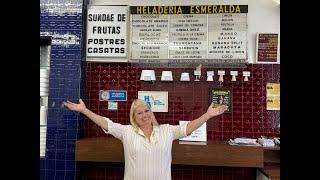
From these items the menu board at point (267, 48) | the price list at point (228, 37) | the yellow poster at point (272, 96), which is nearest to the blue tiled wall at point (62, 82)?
the price list at point (228, 37)

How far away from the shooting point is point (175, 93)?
176 inches

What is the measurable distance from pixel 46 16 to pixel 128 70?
1.43 metres

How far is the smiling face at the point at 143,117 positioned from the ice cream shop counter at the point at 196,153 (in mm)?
1104

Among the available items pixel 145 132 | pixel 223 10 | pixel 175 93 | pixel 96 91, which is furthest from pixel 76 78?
pixel 223 10

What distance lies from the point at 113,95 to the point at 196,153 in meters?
1.49

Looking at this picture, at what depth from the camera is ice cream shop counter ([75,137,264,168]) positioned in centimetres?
385

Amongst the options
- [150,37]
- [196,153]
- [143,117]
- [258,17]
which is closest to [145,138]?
[143,117]

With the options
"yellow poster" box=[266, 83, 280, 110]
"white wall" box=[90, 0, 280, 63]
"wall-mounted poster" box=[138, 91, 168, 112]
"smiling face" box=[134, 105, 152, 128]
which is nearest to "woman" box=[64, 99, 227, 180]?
"smiling face" box=[134, 105, 152, 128]

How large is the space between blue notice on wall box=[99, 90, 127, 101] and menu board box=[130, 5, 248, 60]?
1.79 feet

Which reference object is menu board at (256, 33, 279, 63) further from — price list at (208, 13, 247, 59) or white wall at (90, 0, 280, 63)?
price list at (208, 13, 247, 59)

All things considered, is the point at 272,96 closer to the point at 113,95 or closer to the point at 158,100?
the point at 158,100
